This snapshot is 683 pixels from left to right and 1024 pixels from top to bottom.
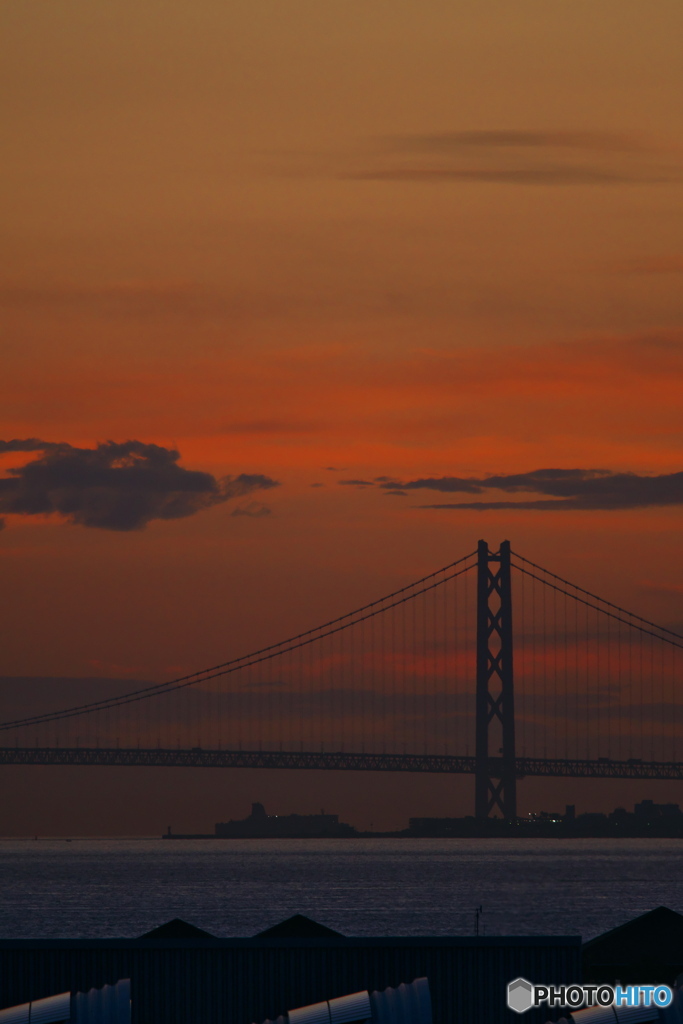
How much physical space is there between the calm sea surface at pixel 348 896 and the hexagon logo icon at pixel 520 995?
134ft

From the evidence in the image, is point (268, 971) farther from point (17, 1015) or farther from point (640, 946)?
point (640, 946)

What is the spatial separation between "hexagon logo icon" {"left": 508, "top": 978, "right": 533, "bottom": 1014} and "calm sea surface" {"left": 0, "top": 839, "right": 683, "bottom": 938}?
1609 inches

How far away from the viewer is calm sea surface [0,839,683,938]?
209 ft

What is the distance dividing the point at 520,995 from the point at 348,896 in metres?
72.7

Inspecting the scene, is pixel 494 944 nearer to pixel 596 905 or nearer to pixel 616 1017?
pixel 616 1017

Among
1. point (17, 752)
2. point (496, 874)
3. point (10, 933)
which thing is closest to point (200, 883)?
point (17, 752)

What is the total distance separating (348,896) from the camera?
8756 centimetres

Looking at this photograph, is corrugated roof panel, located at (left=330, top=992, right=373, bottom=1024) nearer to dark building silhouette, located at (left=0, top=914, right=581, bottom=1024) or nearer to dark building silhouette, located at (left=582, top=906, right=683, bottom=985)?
dark building silhouette, located at (left=0, top=914, right=581, bottom=1024)

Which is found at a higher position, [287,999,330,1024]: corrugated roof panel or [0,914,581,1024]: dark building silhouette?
[0,914,581,1024]: dark building silhouette

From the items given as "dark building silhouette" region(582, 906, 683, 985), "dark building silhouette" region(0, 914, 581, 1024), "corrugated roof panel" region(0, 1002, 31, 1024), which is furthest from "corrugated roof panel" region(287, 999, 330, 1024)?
"dark building silhouette" region(582, 906, 683, 985)

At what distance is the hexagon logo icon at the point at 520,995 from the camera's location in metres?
16.4

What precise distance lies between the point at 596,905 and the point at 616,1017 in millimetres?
65831

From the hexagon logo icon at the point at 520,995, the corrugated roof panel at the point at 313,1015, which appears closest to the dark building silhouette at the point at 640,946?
the hexagon logo icon at the point at 520,995

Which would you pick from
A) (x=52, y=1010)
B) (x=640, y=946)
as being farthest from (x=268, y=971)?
(x=640, y=946)
